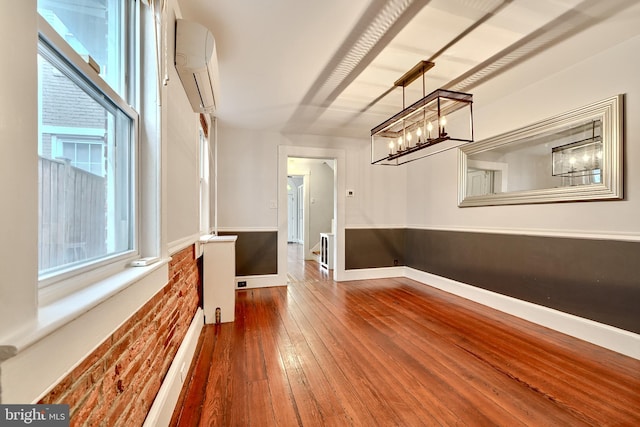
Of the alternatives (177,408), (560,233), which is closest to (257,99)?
(177,408)

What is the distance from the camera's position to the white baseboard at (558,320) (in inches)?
83.1

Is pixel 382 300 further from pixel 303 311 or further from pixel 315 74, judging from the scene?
pixel 315 74

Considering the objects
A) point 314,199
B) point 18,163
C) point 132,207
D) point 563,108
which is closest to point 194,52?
point 132,207

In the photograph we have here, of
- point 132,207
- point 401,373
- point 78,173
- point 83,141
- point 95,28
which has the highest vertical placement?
point 95,28

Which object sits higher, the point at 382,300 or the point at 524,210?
the point at 524,210

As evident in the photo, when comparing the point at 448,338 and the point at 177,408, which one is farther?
the point at 448,338

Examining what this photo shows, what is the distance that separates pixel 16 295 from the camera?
0.50 metres

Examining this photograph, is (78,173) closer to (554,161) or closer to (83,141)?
(83,141)

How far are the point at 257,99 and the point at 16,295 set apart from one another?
2994mm

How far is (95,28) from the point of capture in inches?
38.4

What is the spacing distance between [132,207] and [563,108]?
360 centimetres

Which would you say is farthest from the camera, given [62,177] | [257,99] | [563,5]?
[257,99]

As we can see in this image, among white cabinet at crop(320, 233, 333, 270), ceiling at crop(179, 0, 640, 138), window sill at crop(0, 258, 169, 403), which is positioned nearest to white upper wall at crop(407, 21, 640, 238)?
ceiling at crop(179, 0, 640, 138)

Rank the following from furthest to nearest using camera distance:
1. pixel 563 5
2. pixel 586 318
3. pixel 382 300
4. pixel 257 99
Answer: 1. pixel 382 300
2. pixel 257 99
3. pixel 586 318
4. pixel 563 5
